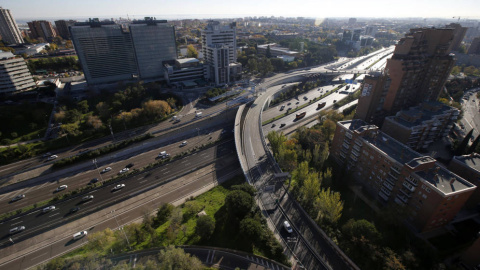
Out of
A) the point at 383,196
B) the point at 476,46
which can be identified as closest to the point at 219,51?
the point at 383,196

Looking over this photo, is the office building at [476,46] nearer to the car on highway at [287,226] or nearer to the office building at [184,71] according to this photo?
the office building at [184,71]

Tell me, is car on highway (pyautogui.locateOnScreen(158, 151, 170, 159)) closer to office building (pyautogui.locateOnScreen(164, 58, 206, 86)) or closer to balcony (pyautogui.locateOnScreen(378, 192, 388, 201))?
balcony (pyautogui.locateOnScreen(378, 192, 388, 201))

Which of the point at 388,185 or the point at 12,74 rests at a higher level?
the point at 12,74

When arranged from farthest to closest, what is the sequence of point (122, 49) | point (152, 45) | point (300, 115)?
point (152, 45) → point (122, 49) → point (300, 115)

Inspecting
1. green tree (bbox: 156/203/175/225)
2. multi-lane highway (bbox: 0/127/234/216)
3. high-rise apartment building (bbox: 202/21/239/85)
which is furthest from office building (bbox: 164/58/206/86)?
green tree (bbox: 156/203/175/225)

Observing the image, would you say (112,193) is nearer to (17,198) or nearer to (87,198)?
(87,198)

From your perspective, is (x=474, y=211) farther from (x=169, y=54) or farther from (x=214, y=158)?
(x=169, y=54)

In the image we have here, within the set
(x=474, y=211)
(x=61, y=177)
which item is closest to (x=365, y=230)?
(x=474, y=211)
